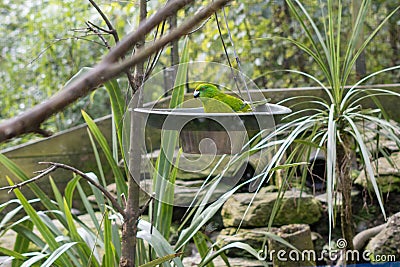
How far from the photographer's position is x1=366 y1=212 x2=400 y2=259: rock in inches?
77.3

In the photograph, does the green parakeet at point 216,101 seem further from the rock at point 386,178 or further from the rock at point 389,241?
the rock at point 386,178

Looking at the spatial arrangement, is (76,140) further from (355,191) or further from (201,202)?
(201,202)

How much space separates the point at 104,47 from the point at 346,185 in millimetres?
1838

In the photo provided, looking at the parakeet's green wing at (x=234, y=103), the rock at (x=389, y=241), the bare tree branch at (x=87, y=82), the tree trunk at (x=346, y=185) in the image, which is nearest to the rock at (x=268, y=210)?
the rock at (x=389, y=241)

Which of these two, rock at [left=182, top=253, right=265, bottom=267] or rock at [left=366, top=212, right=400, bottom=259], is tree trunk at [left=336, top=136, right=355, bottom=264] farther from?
rock at [left=182, top=253, right=265, bottom=267]

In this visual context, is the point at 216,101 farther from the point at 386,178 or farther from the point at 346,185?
the point at 386,178

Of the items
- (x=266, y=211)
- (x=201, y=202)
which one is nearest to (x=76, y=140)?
(x=266, y=211)

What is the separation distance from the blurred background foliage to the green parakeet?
194 centimetres

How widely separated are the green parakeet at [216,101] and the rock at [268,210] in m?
1.29

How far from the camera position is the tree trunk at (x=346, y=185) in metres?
1.68

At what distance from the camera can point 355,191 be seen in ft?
7.91

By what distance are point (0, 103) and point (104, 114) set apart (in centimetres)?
62

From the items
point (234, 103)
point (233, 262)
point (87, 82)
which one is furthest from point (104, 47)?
point (87, 82)

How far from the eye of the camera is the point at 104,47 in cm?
313
